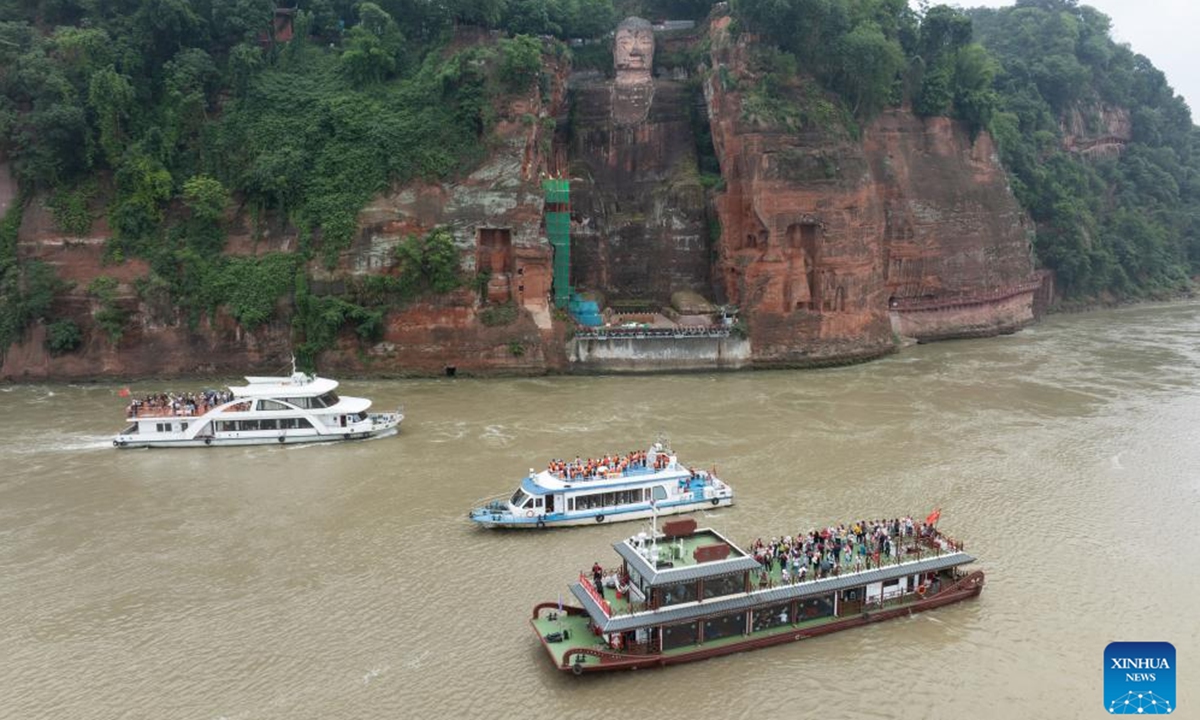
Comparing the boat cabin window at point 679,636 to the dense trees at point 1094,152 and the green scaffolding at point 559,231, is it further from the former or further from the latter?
the dense trees at point 1094,152

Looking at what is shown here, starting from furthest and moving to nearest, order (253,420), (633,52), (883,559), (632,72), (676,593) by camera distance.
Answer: (632,72) → (633,52) → (253,420) → (883,559) → (676,593)

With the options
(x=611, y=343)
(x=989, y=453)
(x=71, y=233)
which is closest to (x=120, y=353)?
(x=71, y=233)

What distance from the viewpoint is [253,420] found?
98.6ft

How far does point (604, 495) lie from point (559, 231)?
21892 millimetres

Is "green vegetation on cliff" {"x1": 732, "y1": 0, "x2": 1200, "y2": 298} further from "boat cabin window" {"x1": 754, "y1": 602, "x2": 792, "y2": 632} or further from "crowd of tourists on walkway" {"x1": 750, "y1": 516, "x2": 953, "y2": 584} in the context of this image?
"boat cabin window" {"x1": 754, "y1": 602, "x2": 792, "y2": 632}

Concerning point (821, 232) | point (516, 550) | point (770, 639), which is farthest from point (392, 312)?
point (770, 639)

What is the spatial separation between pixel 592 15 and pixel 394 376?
78.9 feet

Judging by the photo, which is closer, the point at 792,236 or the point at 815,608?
the point at 815,608

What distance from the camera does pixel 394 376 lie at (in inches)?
1566

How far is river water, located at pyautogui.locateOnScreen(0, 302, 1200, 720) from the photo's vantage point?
52.7 feet

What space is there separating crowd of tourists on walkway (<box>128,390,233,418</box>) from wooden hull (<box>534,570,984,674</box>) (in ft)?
57.9

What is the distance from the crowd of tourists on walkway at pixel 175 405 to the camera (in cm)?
3002

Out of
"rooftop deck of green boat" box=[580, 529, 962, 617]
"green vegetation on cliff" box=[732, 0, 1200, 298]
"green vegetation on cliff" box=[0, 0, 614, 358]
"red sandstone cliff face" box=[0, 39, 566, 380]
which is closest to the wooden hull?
"rooftop deck of green boat" box=[580, 529, 962, 617]

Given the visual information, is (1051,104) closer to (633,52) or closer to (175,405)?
(633,52)
